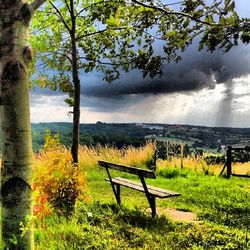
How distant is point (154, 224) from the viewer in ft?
21.8

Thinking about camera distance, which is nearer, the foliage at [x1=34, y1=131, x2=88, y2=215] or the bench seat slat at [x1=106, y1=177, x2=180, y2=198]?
the foliage at [x1=34, y1=131, x2=88, y2=215]

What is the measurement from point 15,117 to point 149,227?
3.66 metres

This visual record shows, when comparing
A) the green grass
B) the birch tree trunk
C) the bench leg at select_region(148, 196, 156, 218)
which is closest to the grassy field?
the green grass

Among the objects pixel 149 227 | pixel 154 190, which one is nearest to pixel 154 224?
pixel 149 227

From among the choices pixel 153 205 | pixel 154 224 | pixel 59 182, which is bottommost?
pixel 154 224

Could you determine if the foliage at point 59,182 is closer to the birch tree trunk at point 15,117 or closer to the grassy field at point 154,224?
the grassy field at point 154,224

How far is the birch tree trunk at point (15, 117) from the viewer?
348cm

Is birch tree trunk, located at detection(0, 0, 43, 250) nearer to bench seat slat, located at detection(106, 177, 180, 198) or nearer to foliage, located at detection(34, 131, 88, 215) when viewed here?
foliage, located at detection(34, 131, 88, 215)

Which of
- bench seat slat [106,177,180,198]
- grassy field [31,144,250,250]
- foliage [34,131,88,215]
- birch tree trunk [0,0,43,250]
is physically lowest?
grassy field [31,144,250,250]

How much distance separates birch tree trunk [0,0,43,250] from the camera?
11.4ft

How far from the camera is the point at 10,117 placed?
346cm

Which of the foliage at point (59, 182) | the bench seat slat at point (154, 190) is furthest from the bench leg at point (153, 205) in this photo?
the foliage at point (59, 182)

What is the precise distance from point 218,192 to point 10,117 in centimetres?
849

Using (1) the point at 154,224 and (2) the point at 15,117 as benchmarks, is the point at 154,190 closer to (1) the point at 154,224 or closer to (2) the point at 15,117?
(1) the point at 154,224
